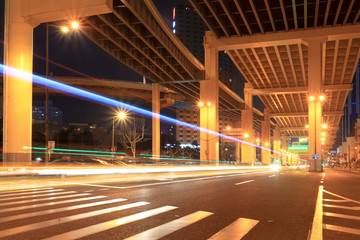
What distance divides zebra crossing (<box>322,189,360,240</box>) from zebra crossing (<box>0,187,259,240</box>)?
1.41 m

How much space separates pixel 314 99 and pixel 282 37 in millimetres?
8564

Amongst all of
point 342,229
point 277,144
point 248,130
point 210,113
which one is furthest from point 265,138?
point 342,229

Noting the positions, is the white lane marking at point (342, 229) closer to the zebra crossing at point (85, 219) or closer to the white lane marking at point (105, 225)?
the zebra crossing at point (85, 219)

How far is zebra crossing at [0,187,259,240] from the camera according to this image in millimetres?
5848

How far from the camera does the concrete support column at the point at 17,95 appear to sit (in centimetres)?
1945

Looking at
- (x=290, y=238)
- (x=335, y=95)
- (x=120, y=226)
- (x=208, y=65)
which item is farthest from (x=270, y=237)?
(x=335, y=95)

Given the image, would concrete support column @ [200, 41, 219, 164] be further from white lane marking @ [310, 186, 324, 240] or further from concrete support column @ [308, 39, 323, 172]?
white lane marking @ [310, 186, 324, 240]

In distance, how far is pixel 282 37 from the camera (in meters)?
43.4

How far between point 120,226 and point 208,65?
43.3 metres

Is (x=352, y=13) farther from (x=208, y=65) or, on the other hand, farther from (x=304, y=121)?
(x=304, y=121)

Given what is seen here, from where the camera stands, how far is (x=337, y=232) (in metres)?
6.16

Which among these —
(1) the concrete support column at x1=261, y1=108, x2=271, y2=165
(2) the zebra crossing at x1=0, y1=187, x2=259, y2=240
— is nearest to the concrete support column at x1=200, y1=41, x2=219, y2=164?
(2) the zebra crossing at x1=0, y1=187, x2=259, y2=240

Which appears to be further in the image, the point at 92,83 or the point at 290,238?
the point at 92,83

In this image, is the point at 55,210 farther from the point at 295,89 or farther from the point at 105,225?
the point at 295,89
